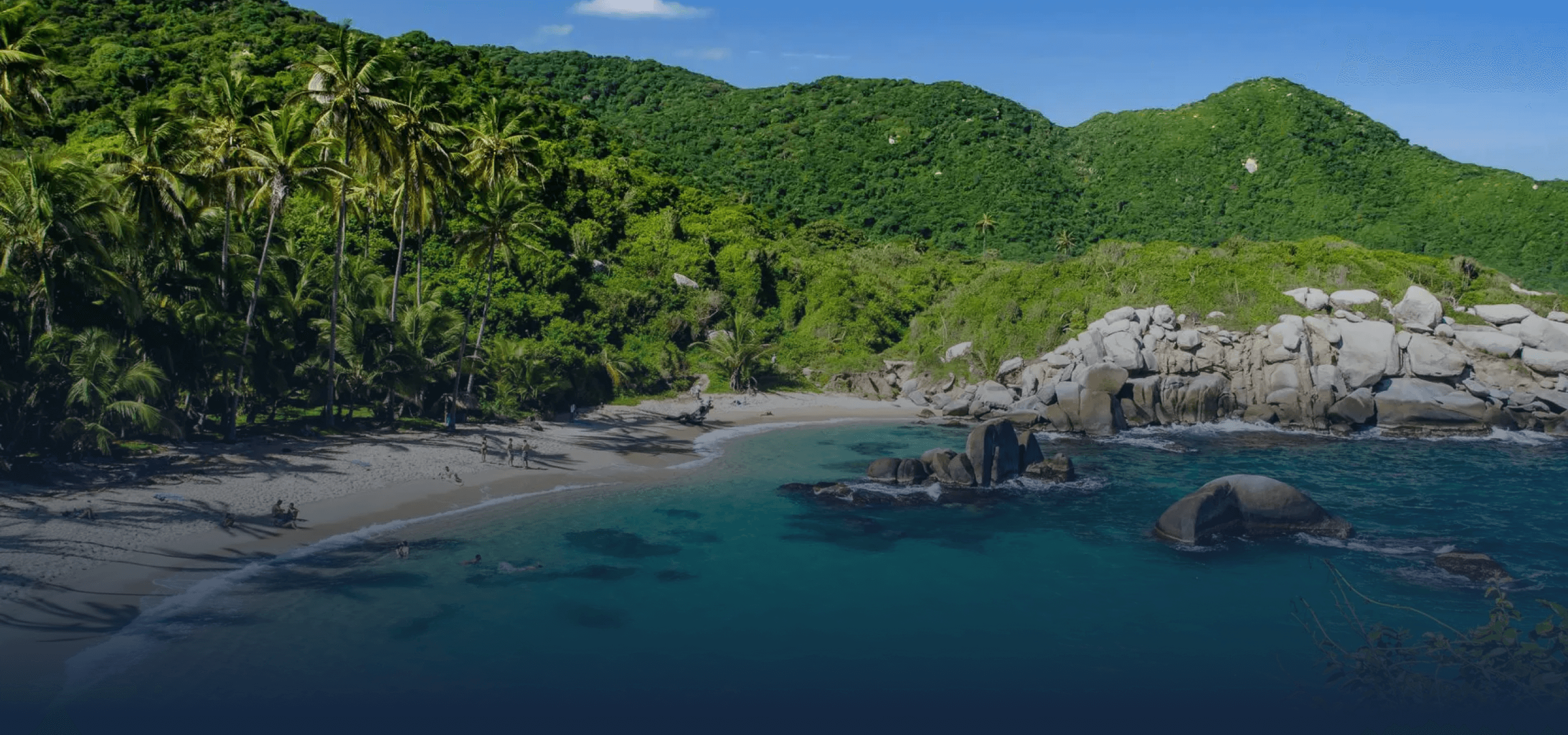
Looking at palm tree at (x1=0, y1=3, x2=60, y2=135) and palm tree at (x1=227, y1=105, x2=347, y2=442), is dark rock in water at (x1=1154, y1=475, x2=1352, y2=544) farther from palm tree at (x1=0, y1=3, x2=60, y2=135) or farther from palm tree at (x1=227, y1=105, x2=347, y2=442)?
palm tree at (x1=0, y1=3, x2=60, y2=135)

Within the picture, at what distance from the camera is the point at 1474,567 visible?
831 inches

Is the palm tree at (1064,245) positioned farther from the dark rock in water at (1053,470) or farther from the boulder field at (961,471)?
the boulder field at (961,471)

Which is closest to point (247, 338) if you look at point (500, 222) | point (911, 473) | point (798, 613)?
point (500, 222)

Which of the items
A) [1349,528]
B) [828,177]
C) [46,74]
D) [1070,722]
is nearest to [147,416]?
[46,74]

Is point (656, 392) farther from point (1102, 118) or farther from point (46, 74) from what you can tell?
point (1102, 118)

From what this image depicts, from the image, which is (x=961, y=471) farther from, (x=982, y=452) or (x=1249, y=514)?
(x=1249, y=514)

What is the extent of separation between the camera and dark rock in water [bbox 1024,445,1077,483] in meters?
30.8

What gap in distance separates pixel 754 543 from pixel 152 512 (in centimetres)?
1450

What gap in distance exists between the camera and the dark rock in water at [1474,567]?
67.5ft

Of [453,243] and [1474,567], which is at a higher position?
[453,243]

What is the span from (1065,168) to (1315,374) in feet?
213

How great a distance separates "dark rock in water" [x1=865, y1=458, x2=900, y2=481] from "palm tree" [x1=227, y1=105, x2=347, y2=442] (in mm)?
19740

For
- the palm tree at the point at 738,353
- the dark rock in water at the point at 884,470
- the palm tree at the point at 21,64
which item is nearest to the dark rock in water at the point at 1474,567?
the dark rock in water at the point at 884,470

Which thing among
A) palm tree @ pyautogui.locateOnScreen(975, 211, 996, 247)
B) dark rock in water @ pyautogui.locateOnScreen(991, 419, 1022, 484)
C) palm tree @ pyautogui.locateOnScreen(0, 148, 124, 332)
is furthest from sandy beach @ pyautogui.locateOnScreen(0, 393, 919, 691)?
palm tree @ pyautogui.locateOnScreen(975, 211, 996, 247)
